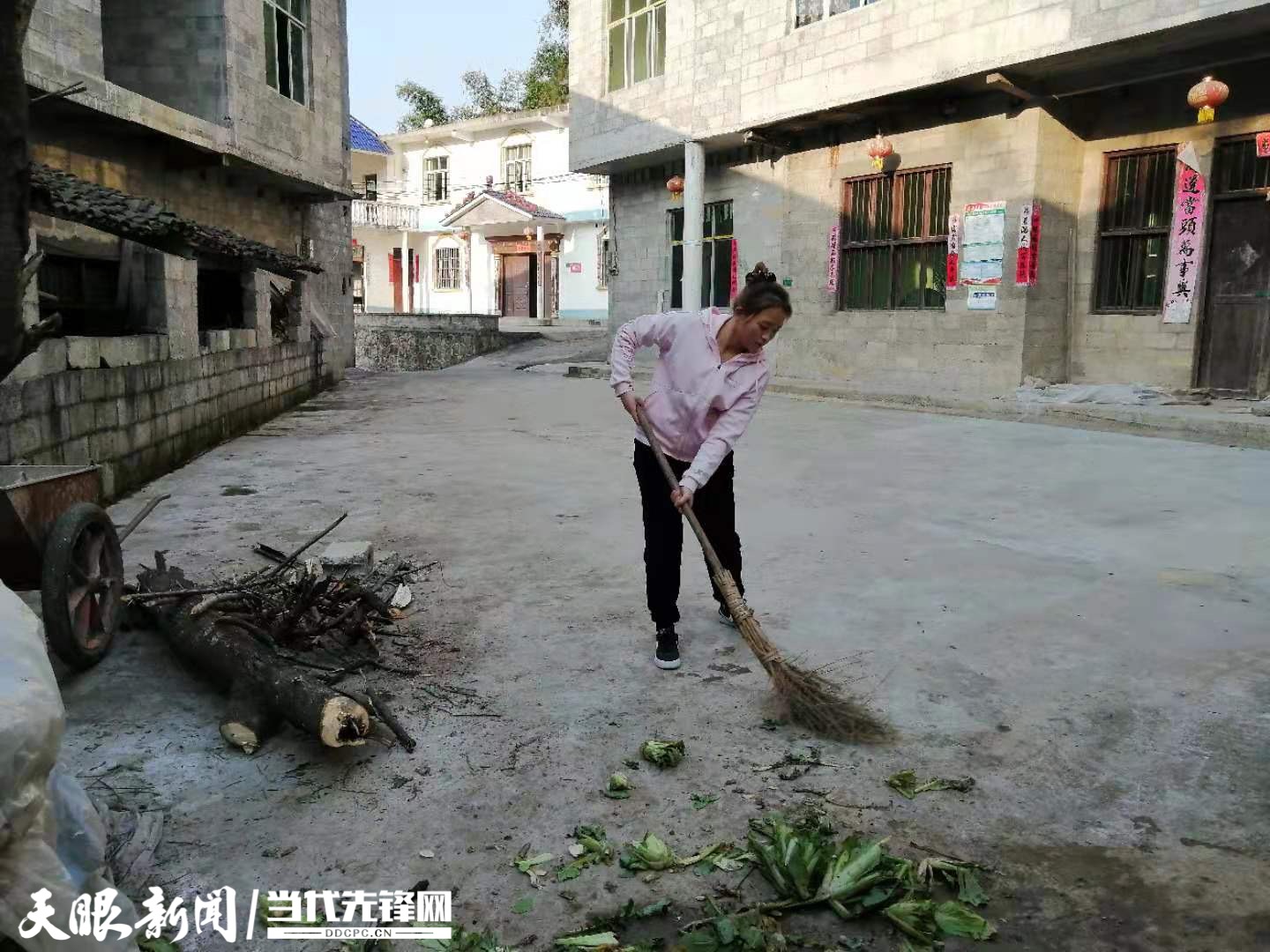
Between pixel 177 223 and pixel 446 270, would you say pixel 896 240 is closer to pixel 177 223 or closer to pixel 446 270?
pixel 177 223

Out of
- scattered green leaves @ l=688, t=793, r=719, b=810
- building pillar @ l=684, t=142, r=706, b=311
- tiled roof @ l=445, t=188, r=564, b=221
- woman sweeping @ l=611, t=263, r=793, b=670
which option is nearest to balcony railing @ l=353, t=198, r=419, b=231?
tiled roof @ l=445, t=188, r=564, b=221

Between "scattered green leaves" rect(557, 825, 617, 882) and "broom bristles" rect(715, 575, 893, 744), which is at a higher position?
"broom bristles" rect(715, 575, 893, 744)

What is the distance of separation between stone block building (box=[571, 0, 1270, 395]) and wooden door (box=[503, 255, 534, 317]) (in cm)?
1643

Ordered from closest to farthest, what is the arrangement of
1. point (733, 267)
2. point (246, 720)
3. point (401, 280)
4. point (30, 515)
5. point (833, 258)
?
point (246, 720) → point (30, 515) → point (833, 258) → point (733, 267) → point (401, 280)

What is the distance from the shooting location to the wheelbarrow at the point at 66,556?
3.02 metres

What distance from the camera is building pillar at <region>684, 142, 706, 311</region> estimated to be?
585 inches

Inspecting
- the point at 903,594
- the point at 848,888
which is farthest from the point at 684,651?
the point at 848,888

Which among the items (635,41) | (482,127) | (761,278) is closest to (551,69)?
(482,127)

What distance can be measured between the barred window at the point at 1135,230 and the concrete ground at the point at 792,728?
4993 millimetres

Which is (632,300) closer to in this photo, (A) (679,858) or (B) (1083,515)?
(B) (1083,515)

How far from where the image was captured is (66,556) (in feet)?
10.00

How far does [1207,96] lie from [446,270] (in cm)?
2783

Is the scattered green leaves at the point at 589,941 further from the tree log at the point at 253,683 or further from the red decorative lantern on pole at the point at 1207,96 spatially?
the red decorative lantern on pole at the point at 1207,96

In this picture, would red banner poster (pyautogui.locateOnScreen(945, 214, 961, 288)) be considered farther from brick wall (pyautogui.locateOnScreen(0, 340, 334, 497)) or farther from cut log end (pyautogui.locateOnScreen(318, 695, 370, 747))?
cut log end (pyautogui.locateOnScreen(318, 695, 370, 747))
